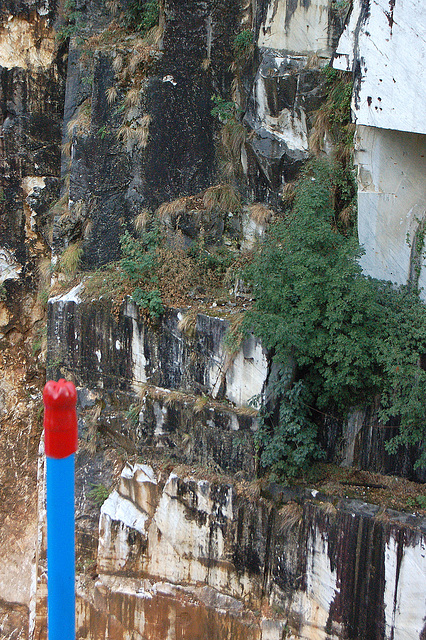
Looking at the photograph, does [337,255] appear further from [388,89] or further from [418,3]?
[418,3]

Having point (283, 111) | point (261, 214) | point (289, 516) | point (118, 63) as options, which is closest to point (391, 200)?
point (261, 214)

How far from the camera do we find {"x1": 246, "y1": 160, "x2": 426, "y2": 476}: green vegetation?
6.70 m

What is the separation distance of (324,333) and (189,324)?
1.99 meters

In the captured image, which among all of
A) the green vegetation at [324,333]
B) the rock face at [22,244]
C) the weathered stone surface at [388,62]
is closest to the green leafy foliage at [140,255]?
the green vegetation at [324,333]

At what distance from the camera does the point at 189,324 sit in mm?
7816

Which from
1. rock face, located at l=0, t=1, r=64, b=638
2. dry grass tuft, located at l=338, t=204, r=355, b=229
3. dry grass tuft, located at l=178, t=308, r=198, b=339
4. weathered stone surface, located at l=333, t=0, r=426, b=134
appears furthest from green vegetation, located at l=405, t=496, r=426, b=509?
rock face, located at l=0, t=1, r=64, b=638

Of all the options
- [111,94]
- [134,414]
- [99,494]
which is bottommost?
[99,494]

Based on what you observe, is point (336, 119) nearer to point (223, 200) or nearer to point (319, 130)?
point (319, 130)

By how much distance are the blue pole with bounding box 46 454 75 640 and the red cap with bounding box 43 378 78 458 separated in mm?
56

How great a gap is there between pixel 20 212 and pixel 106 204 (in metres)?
3.89

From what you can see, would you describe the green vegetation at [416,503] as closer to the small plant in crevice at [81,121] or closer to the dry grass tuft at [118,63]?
the small plant in crevice at [81,121]

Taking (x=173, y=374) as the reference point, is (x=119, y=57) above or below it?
above

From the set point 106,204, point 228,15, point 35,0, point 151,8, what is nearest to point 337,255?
point 106,204

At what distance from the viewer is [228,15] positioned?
9.20 metres
